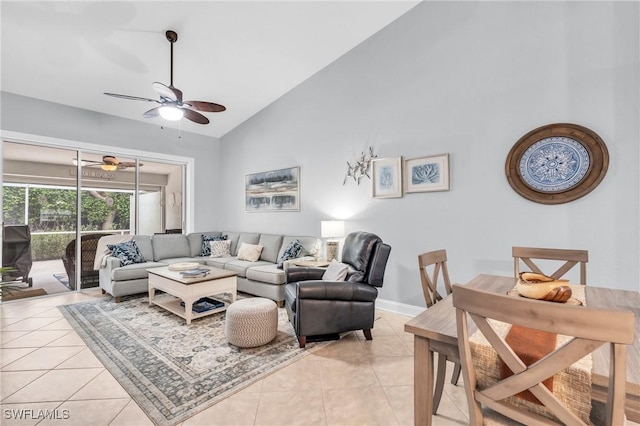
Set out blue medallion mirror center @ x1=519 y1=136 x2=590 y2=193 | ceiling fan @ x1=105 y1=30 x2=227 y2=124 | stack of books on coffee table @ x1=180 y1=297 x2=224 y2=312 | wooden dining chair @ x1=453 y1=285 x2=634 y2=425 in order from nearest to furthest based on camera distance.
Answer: wooden dining chair @ x1=453 y1=285 x2=634 y2=425
blue medallion mirror center @ x1=519 y1=136 x2=590 y2=193
ceiling fan @ x1=105 y1=30 x2=227 y2=124
stack of books on coffee table @ x1=180 y1=297 x2=224 y2=312

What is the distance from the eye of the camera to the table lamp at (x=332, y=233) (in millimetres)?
3918

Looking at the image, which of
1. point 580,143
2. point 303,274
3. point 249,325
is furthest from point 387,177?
point 249,325

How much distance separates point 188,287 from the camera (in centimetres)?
317

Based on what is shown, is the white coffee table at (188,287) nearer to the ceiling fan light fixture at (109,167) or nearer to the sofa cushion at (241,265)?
A: the sofa cushion at (241,265)

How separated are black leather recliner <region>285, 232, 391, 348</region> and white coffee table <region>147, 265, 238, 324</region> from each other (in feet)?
3.21

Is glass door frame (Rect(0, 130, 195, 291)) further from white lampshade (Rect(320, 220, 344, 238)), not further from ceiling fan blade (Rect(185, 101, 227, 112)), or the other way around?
white lampshade (Rect(320, 220, 344, 238))

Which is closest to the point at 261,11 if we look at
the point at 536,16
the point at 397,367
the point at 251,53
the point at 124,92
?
the point at 251,53

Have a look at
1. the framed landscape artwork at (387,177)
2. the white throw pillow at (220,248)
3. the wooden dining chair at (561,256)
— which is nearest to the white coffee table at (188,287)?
the white throw pillow at (220,248)

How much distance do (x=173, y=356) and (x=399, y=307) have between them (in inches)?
99.9

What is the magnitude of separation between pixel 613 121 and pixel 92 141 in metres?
6.63

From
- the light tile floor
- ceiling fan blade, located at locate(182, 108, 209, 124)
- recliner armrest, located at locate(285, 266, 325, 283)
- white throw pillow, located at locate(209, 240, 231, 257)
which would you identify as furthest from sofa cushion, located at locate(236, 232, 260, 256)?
the light tile floor

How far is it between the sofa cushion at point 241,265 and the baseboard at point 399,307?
186 centimetres

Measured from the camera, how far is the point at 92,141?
4695mm

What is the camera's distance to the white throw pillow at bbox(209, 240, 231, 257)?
17.2 feet
